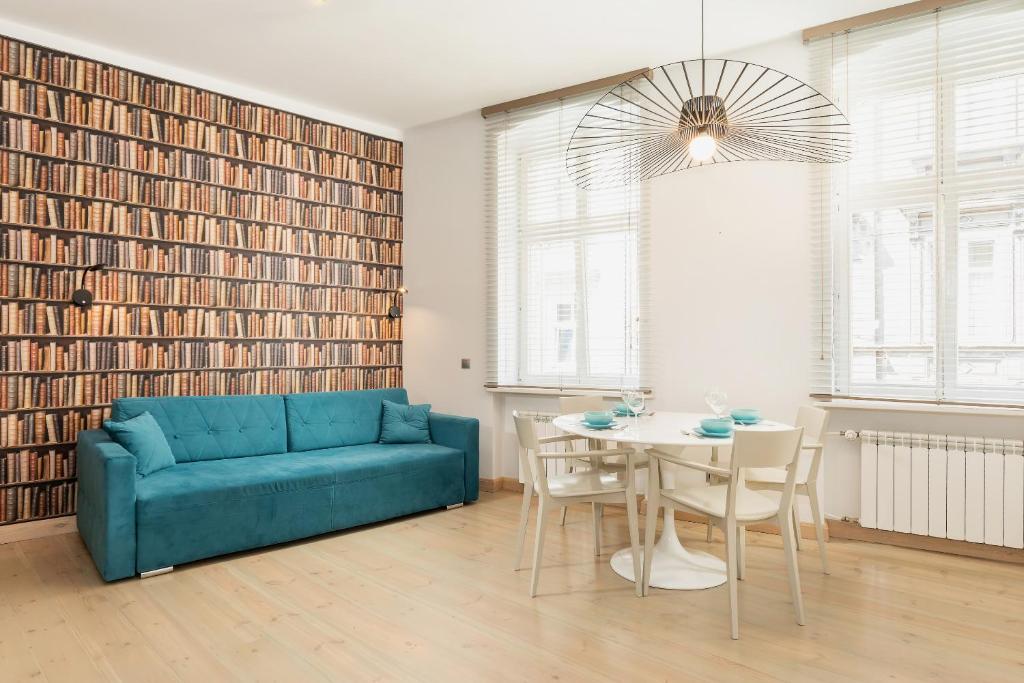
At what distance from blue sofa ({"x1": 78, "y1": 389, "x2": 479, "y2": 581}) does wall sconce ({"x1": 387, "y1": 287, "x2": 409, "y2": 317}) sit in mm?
777

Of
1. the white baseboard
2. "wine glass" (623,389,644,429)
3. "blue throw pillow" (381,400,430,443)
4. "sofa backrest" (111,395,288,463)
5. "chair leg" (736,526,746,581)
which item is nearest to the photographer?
"chair leg" (736,526,746,581)

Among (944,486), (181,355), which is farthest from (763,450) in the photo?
(181,355)

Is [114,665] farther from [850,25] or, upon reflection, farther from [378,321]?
[850,25]

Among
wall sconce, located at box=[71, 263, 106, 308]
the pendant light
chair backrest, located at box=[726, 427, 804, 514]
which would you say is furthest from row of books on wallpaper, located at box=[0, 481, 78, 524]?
chair backrest, located at box=[726, 427, 804, 514]

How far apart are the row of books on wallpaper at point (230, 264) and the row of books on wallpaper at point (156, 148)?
0.55 meters

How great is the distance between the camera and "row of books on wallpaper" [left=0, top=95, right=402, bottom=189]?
13.6ft

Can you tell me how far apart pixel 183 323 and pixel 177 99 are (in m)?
1.61

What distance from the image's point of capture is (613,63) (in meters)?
4.68

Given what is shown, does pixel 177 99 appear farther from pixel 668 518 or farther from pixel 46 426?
pixel 668 518

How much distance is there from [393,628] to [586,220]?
327 cm

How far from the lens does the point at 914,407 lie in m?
3.77

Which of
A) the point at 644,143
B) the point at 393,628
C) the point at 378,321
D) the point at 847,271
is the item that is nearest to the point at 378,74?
the point at 378,321

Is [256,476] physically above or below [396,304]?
below

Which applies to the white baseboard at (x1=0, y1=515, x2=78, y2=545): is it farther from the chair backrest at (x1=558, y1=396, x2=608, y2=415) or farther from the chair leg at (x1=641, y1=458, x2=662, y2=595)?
the chair leg at (x1=641, y1=458, x2=662, y2=595)
